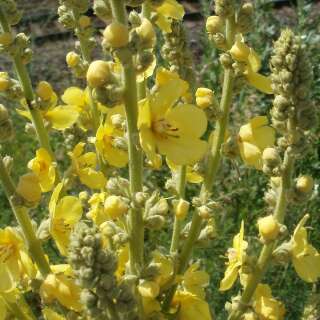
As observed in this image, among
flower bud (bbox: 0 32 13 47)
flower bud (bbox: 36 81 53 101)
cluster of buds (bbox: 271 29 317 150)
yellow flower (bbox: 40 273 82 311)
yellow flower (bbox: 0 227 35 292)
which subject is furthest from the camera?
flower bud (bbox: 36 81 53 101)

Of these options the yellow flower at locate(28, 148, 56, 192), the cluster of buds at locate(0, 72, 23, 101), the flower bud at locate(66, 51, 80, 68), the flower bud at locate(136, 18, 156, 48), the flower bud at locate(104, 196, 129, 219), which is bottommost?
the yellow flower at locate(28, 148, 56, 192)

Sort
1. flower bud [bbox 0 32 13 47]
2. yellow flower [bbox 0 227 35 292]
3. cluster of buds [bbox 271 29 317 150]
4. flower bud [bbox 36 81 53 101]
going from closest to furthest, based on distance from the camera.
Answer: cluster of buds [bbox 271 29 317 150], yellow flower [bbox 0 227 35 292], flower bud [bbox 0 32 13 47], flower bud [bbox 36 81 53 101]

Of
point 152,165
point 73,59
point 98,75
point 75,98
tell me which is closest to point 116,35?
point 98,75

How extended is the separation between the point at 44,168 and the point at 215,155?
0.51 meters

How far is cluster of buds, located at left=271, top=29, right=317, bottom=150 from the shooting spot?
166 cm

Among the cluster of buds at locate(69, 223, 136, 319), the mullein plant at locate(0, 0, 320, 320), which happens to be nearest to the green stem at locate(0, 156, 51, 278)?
the mullein plant at locate(0, 0, 320, 320)

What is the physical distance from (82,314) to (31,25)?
640 cm

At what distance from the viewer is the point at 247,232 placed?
151 inches

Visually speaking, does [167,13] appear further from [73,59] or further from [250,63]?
[73,59]

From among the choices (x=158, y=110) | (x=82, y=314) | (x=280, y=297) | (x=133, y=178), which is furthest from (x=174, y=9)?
(x=280, y=297)

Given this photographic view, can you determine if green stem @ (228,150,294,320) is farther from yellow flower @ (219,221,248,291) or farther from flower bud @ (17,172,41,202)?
flower bud @ (17,172,41,202)

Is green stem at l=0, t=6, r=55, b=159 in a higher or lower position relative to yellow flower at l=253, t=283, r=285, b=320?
higher

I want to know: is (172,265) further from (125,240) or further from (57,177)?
(57,177)

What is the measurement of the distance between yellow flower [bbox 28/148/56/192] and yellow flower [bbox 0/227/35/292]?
0.21 meters
